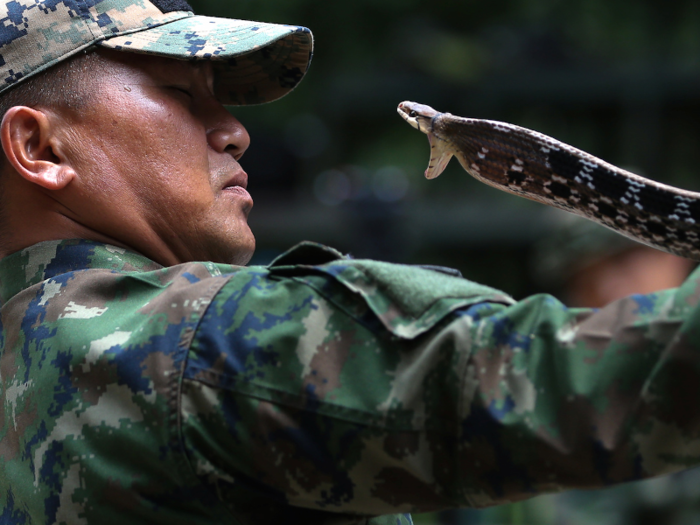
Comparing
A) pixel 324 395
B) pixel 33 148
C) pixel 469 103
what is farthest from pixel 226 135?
pixel 469 103

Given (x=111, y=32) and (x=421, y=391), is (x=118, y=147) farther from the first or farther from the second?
(x=421, y=391)

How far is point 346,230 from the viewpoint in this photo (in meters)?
9.25

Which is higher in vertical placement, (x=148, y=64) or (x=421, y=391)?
(x=148, y=64)

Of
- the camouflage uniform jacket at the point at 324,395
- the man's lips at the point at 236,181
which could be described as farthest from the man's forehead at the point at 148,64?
the camouflage uniform jacket at the point at 324,395

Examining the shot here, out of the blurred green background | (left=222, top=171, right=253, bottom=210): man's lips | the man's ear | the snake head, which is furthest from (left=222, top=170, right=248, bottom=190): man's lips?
the blurred green background

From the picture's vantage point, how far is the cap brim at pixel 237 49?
6.15 feet

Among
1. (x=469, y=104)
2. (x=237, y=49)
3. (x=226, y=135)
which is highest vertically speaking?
(x=237, y=49)

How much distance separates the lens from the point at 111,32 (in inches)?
73.2

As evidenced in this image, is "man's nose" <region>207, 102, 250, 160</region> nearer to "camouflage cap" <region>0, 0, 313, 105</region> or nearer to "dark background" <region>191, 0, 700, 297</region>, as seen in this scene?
"camouflage cap" <region>0, 0, 313, 105</region>

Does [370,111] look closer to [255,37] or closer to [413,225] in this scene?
[413,225]

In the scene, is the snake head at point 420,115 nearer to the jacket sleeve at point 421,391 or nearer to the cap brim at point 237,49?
the cap brim at point 237,49

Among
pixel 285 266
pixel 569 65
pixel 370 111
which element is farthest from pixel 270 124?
pixel 285 266

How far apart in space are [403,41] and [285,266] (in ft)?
33.0

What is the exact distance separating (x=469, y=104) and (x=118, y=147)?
32.0 feet
